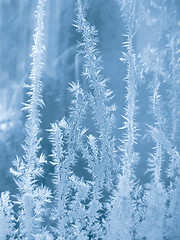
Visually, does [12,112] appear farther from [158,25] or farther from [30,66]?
[158,25]

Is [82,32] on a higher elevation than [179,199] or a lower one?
higher

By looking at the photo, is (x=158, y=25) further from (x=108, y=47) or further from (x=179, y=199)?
(x=179, y=199)

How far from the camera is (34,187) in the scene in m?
0.22

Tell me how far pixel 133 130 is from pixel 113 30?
0.09m

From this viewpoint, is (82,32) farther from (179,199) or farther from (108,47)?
(179,199)

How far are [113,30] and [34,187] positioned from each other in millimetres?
144

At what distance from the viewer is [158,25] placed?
0.23 metres

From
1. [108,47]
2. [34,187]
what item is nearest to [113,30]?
[108,47]

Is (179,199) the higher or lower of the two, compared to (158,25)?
lower

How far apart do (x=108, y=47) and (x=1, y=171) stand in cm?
13

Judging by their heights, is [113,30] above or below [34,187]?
above

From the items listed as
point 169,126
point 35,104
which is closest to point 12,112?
point 35,104

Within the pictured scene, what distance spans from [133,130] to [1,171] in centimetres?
11

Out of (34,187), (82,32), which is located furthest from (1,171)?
(82,32)
